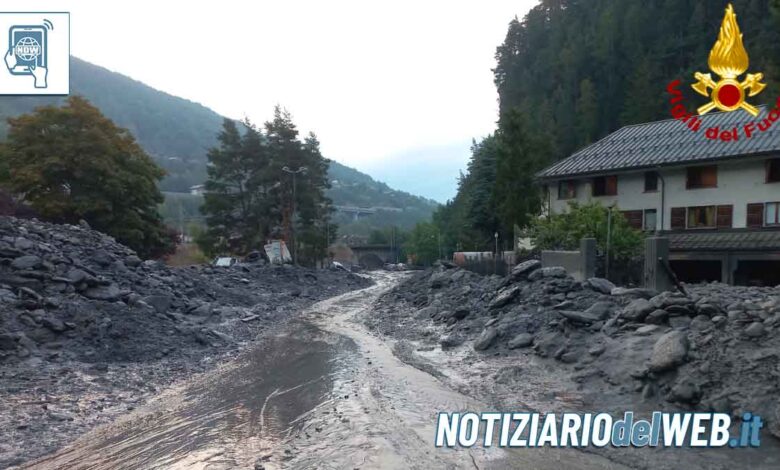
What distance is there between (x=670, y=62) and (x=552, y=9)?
26.6m

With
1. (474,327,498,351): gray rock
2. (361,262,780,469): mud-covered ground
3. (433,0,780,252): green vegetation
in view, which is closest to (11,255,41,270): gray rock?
(361,262,780,469): mud-covered ground

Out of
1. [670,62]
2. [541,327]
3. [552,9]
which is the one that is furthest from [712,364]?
[552,9]

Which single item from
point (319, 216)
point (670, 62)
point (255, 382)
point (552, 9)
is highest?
point (552, 9)

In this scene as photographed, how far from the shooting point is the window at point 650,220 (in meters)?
32.3

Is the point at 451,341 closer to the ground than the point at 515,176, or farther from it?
closer to the ground

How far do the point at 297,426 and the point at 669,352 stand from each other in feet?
17.3

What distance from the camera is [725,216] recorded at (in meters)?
29.2

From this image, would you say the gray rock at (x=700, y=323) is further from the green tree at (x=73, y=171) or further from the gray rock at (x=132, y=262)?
the green tree at (x=73, y=171)

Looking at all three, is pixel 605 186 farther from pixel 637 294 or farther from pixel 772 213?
pixel 637 294

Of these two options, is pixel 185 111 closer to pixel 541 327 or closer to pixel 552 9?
pixel 552 9

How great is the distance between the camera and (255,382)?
10203 mm

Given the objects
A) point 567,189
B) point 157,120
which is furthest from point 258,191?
point 157,120

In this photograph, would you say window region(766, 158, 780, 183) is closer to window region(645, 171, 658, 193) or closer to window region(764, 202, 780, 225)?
window region(764, 202, 780, 225)

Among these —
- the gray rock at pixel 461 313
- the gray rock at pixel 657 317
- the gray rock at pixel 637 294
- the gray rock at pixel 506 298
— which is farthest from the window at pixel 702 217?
the gray rock at pixel 657 317
